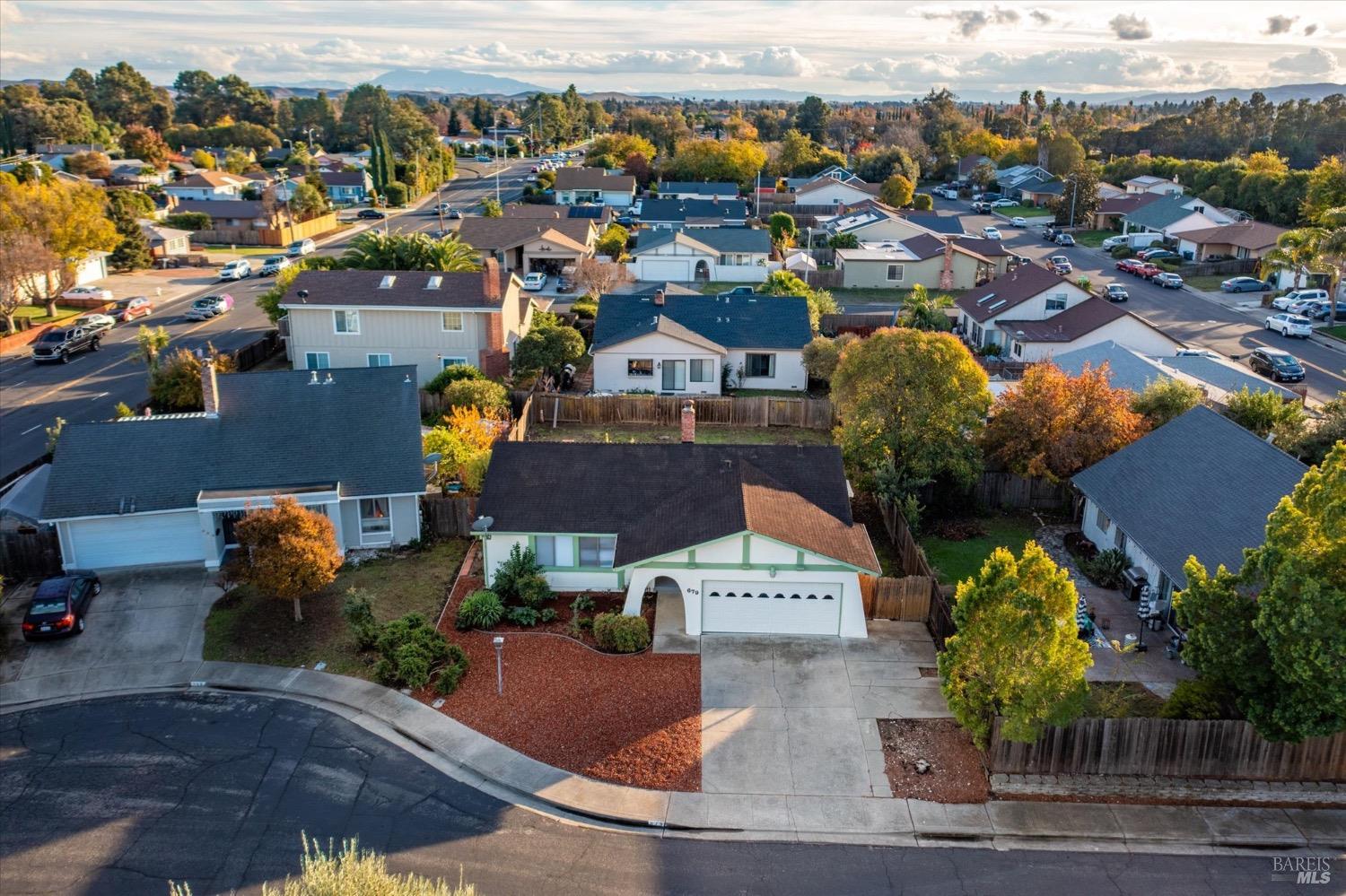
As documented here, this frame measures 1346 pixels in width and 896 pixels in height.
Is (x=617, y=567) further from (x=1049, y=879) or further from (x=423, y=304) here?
(x=423, y=304)

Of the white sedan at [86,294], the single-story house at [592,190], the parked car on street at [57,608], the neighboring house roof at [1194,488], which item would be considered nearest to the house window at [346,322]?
the parked car on street at [57,608]

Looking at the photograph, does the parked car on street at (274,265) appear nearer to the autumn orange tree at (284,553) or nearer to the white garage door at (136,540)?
the white garage door at (136,540)

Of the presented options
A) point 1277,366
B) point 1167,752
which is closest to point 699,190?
point 1277,366

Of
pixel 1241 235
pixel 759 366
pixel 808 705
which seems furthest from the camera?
pixel 1241 235

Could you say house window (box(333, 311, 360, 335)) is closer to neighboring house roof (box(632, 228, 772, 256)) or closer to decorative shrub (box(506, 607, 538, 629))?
decorative shrub (box(506, 607, 538, 629))

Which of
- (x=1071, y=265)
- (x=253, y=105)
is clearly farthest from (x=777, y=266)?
(x=253, y=105)

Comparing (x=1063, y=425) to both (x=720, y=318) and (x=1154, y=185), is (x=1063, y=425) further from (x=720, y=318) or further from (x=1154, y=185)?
(x=1154, y=185)
